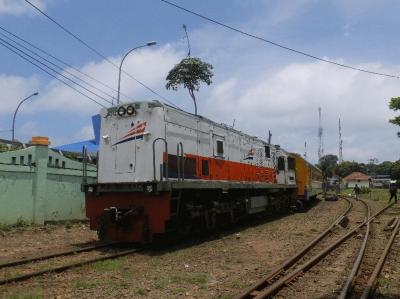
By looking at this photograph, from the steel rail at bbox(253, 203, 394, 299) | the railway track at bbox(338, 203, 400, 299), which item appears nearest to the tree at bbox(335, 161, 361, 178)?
the railway track at bbox(338, 203, 400, 299)

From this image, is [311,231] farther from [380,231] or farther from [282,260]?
[282,260]

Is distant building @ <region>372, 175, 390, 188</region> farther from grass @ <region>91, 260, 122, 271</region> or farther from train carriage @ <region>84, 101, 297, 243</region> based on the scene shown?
grass @ <region>91, 260, 122, 271</region>

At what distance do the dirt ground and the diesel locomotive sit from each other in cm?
66

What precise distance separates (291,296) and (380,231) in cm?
936

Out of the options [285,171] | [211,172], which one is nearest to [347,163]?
[285,171]

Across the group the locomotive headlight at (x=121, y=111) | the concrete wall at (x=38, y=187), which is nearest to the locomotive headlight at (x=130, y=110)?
the locomotive headlight at (x=121, y=111)

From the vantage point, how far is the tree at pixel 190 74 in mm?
31203

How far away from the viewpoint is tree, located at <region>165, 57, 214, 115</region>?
31.2 metres

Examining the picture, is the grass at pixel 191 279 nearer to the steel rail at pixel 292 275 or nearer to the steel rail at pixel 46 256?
the steel rail at pixel 292 275

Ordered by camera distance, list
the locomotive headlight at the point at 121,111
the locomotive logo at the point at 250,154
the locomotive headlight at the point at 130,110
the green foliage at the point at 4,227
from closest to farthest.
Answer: the locomotive headlight at the point at 130,110 < the locomotive headlight at the point at 121,111 < the green foliage at the point at 4,227 < the locomotive logo at the point at 250,154

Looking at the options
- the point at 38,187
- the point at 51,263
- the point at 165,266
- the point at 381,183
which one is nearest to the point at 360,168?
the point at 381,183

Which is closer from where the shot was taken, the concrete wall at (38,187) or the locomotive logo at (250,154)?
the concrete wall at (38,187)

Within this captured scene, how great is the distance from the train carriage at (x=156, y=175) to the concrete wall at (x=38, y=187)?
315cm

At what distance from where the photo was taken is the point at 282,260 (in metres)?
9.79
